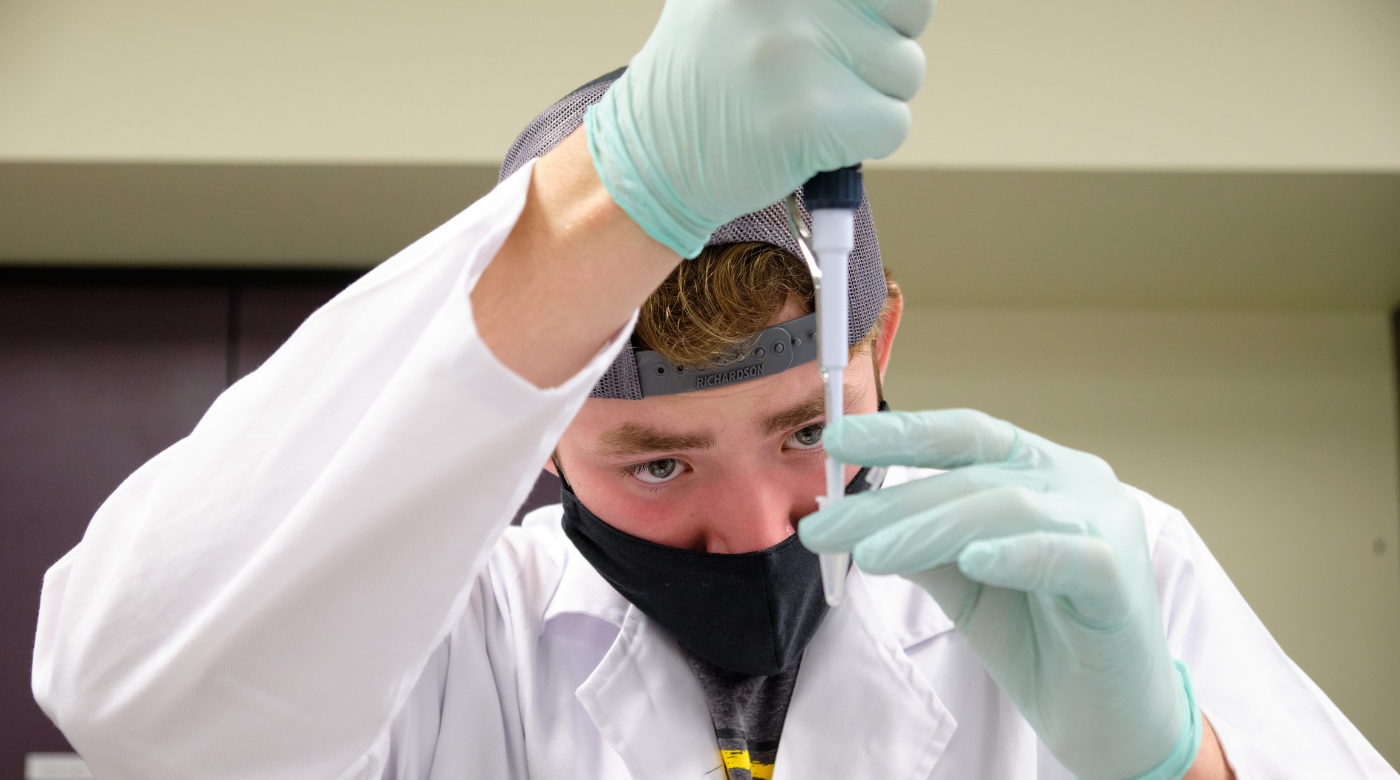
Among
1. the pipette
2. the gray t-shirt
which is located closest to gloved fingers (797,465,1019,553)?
the pipette

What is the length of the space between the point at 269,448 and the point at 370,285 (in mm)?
134

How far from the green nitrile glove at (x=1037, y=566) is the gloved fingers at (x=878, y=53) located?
0.24m

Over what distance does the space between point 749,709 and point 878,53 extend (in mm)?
774

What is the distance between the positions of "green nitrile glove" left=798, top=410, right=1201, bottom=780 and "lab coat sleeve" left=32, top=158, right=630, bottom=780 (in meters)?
0.24

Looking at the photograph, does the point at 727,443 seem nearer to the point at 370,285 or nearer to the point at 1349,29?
the point at 370,285

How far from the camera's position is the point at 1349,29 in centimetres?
197

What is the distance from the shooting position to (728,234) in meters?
0.90

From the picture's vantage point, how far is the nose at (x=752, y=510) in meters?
0.99

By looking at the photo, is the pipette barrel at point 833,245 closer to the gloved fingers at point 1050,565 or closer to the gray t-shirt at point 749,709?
the gloved fingers at point 1050,565

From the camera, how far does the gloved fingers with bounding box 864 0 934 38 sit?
2.12 feet

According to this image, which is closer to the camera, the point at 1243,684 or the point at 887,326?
the point at 1243,684

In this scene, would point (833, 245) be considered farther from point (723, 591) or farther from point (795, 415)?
point (723, 591)

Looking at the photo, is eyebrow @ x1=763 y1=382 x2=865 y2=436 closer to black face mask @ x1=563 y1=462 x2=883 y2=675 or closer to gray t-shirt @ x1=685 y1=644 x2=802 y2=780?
black face mask @ x1=563 y1=462 x2=883 y2=675

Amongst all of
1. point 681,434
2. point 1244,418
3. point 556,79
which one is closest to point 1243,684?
point 681,434
